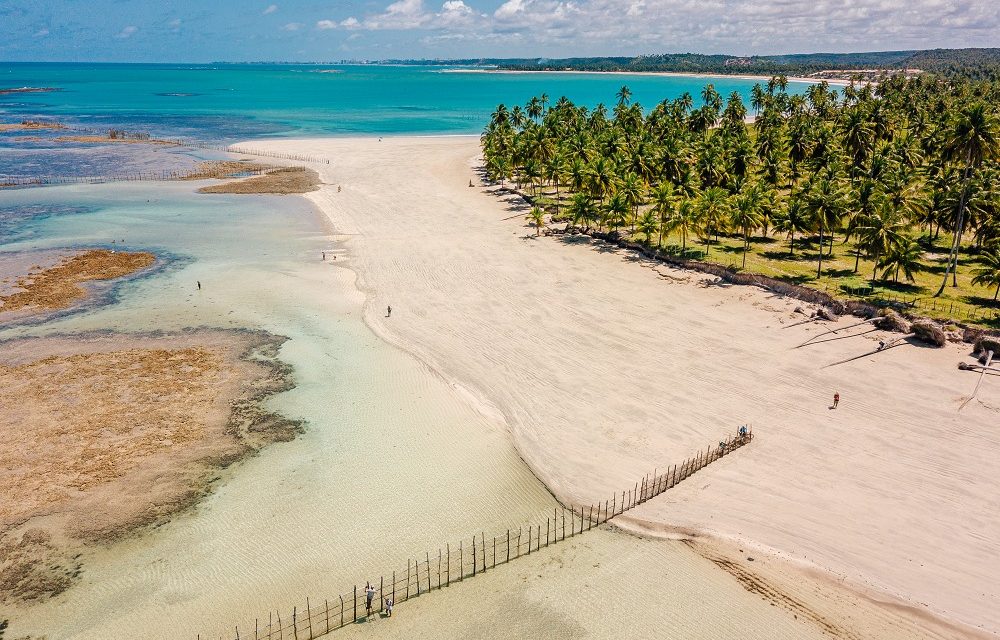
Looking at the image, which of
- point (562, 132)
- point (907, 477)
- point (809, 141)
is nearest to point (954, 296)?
point (907, 477)

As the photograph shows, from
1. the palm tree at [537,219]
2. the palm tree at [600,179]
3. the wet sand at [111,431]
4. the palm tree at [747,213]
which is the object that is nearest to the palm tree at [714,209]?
the palm tree at [747,213]

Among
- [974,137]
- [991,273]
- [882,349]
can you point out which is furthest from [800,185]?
[882,349]

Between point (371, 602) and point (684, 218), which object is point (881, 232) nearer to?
point (684, 218)

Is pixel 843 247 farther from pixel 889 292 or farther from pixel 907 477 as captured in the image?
pixel 907 477

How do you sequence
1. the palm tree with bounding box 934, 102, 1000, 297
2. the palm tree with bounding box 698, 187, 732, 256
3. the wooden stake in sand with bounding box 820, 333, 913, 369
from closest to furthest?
the wooden stake in sand with bounding box 820, 333, 913, 369, the palm tree with bounding box 934, 102, 1000, 297, the palm tree with bounding box 698, 187, 732, 256

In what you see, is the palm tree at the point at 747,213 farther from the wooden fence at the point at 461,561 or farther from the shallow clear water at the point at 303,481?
the shallow clear water at the point at 303,481

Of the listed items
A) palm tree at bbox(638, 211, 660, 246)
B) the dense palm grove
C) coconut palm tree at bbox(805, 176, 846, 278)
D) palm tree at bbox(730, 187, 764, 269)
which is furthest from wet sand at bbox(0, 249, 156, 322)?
coconut palm tree at bbox(805, 176, 846, 278)

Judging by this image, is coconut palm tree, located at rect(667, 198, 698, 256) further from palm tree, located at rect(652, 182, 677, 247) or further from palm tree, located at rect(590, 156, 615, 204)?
palm tree, located at rect(590, 156, 615, 204)
